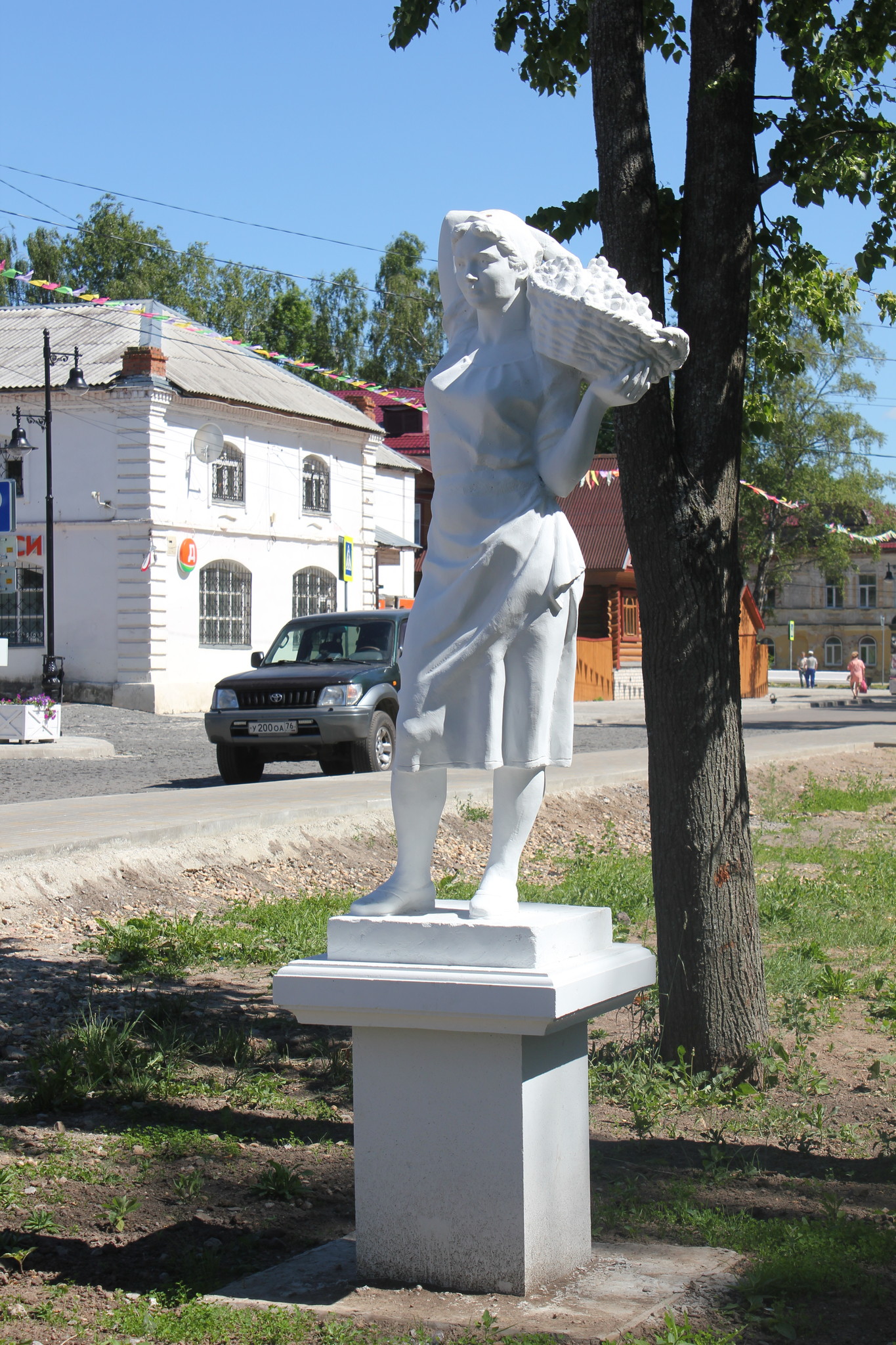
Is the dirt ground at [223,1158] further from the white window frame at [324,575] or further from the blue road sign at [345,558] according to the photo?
the blue road sign at [345,558]

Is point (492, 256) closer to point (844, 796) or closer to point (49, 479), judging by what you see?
point (844, 796)

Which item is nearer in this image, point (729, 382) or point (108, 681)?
point (729, 382)

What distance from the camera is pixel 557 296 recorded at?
3.39 meters

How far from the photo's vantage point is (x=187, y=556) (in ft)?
94.9

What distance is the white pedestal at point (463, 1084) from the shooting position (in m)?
3.24

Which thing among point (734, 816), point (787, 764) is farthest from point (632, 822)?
point (734, 816)

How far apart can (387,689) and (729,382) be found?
28.6ft

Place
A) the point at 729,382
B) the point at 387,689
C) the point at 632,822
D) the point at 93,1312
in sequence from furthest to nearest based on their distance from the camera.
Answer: the point at 387,689, the point at 632,822, the point at 729,382, the point at 93,1312

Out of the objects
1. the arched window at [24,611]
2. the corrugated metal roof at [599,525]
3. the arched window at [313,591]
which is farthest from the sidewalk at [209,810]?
the corrugated metal roof at [599,525]

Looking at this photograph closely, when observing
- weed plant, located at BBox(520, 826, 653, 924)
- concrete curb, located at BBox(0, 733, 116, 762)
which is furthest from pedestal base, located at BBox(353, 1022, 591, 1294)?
concrete curb, located at BBox(0, 733, 116, 762)

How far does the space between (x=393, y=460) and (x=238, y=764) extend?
25760 millimetres

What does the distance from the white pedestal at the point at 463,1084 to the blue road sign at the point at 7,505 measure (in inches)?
580

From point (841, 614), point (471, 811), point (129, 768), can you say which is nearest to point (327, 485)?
point (129, 768)

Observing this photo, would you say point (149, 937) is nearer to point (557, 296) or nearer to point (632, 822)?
point (557, 296)
